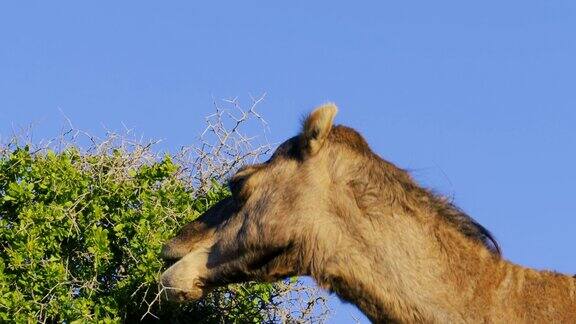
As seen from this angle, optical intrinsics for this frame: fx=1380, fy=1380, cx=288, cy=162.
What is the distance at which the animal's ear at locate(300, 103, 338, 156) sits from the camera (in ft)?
25.5

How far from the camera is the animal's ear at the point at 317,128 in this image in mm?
7762

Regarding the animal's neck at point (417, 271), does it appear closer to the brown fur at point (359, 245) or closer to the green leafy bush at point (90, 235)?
the brown fur at point (359, 245)

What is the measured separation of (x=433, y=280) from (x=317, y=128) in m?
1.10

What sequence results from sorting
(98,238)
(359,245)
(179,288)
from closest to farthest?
1. (359,245)
2. (179,288)
3. (98,238)

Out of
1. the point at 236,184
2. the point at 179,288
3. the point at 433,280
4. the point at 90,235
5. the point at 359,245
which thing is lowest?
the point at 433,280

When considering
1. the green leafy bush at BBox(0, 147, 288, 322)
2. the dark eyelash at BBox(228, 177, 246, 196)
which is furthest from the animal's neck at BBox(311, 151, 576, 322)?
the green leafy bush at BBox(0, 147, 288, 322)

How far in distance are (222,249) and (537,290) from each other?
1865 millimetres

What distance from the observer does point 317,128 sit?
7777mm

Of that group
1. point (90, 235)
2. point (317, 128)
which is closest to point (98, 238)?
point (90, 235)

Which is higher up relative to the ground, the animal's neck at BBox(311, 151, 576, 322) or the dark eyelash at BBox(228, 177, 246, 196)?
the dark eyelash at BBox(228, 177, 246, 196)

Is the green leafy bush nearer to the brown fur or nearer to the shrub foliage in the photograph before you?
the shrub foliage

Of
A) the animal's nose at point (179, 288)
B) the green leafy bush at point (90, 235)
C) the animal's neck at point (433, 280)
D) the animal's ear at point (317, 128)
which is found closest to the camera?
the animal's neck at point (433, 280)

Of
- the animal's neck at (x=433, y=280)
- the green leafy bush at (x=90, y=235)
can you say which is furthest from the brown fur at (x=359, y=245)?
the green leafy bush at (x=90, y=235)

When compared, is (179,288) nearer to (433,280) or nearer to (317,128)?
(317,128)
